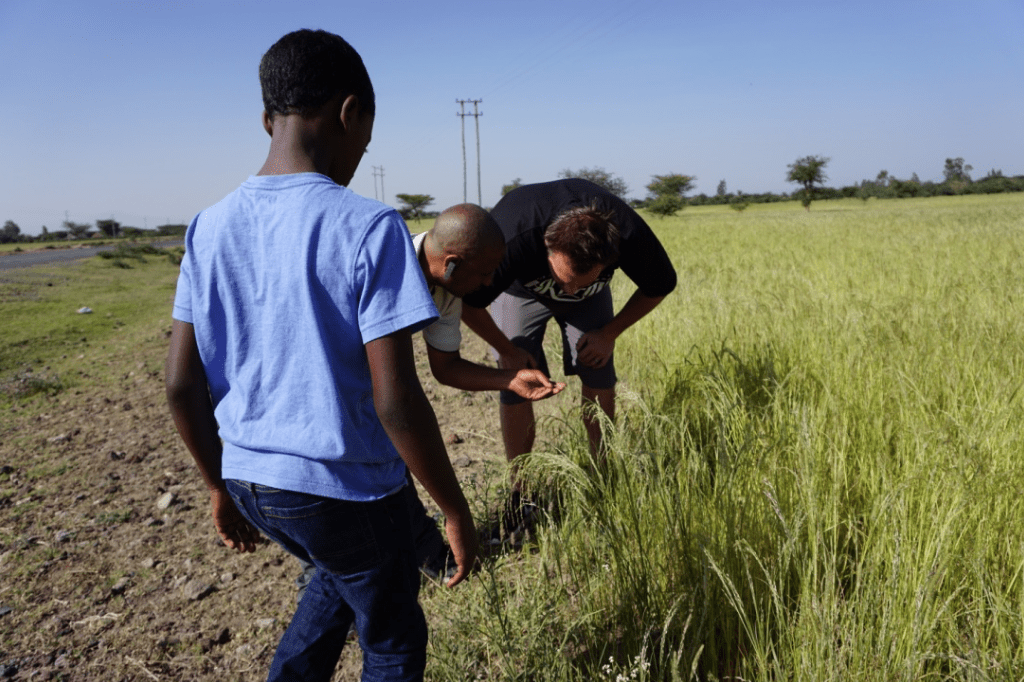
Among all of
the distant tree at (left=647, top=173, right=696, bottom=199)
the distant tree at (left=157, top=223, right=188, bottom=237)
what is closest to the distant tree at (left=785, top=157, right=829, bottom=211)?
the distant tree at (left=647, top=173, right=696, bottom=199)

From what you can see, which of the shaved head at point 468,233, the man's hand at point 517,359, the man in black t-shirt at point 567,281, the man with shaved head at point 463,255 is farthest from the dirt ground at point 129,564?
the shaved head at point 468,233

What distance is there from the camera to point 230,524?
4.54ft

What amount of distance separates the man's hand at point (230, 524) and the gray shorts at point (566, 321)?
1404 mm

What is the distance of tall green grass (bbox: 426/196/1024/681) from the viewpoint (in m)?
1.37

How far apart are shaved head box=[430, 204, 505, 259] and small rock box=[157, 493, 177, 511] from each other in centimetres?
224

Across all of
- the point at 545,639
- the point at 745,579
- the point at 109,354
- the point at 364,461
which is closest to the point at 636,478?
the point at 745,579

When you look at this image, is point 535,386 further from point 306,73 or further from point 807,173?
point 807,173

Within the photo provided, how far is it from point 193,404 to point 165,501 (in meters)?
2.13

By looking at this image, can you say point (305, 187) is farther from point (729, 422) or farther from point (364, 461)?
point (729, 422)

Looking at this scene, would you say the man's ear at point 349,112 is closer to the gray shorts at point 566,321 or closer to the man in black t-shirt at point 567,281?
the man in black t-shirt at point 567,281

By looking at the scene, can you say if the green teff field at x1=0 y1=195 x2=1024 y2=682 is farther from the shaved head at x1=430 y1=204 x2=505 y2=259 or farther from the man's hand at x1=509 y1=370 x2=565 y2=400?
the shaved head at x1=430 y1=204 x2=505 y2=259

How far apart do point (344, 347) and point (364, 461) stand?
20 cm

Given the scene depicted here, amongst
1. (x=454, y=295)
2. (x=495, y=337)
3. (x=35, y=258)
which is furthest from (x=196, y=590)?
(x=35, y=258)

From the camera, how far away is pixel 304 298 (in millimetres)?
1032
